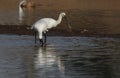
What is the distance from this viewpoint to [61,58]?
17.6 m

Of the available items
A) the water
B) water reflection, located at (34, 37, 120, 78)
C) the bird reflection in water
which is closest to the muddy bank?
the water

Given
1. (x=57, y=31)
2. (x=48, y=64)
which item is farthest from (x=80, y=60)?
(x=57, y=31)

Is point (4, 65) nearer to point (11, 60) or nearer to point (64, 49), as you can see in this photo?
point (11, 60)

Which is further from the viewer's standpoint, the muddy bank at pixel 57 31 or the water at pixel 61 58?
the muddy bank at pixel 57 31

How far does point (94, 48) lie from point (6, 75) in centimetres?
660

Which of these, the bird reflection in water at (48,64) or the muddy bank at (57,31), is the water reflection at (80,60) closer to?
the bird reflection in water at (48,64)

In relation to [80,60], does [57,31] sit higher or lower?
higher

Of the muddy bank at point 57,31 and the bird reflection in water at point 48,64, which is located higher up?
the muddy bank at point 57,31

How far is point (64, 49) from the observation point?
1984 cm

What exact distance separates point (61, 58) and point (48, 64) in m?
1.50

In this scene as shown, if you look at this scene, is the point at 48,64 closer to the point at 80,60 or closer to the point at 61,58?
the point at 80,60

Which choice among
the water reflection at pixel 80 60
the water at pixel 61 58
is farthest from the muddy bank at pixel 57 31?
the water reflection at pixel 80 60

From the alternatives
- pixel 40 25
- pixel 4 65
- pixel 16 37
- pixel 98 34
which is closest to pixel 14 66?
pixel 4 65

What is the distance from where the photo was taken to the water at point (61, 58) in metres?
14.5
